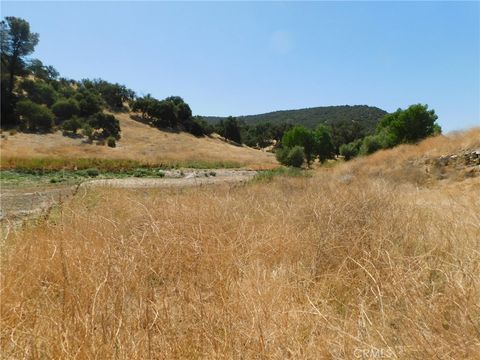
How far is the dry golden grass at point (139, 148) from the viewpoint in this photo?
112 ft

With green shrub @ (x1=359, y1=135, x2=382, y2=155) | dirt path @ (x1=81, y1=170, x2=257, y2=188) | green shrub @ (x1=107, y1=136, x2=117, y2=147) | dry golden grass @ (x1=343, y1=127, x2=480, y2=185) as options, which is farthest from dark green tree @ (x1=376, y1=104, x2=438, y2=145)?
green shrub @ (x1=107, y1=136, x2=117, y2=147)

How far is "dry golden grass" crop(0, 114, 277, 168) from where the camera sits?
34231 mm

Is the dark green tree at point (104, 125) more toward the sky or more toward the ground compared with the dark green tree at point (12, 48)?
more toward the ground

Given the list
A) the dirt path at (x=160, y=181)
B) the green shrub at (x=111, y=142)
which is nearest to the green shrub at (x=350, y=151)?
the dirt path at (x=160, y=181)

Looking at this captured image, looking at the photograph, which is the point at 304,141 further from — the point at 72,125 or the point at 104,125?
the point at 72,125

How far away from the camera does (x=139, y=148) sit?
45.7 m

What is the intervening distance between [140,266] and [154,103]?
6504 cm

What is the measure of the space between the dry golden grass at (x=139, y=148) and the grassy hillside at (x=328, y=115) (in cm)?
3225

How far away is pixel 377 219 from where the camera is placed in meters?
3.41

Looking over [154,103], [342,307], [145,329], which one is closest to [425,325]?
[342,307]

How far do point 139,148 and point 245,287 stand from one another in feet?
152

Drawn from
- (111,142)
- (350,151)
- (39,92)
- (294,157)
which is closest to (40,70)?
(39,92)

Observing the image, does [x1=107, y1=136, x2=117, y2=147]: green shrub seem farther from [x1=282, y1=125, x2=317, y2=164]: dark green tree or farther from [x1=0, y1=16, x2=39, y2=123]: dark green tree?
[x1=282, y1=125, x2=317, y2=164]: dark green tree

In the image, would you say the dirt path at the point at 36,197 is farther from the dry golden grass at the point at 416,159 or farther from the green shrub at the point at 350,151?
the green shrub at the point at 350,151
